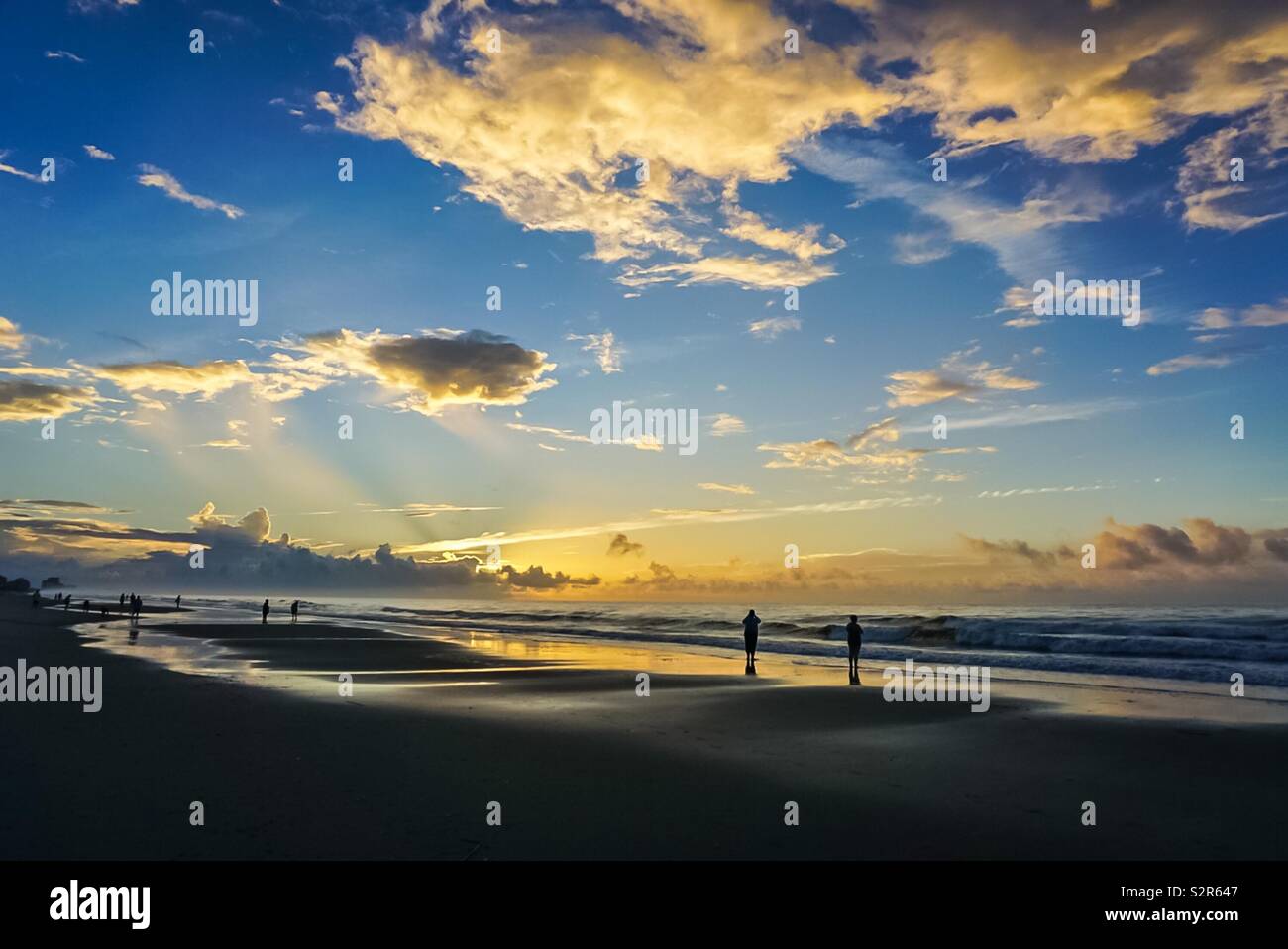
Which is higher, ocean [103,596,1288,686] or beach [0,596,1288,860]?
beach [0,596,1288,860]

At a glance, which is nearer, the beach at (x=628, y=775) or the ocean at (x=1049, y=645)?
the beach at (x=628, y=775)

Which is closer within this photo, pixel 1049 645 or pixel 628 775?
pixel 628 775

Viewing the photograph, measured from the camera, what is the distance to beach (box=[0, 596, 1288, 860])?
344 inches

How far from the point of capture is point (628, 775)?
473 inches

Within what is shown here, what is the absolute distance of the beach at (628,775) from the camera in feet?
28.6

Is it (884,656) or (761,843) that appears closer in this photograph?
(761,843)

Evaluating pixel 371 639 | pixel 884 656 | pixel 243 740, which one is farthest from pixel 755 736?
pixel 371 639

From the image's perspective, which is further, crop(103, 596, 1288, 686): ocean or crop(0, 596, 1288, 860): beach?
crop(103, 596, 1288, 686): ocean

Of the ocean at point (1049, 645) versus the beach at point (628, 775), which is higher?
the beach at point (628, 775)

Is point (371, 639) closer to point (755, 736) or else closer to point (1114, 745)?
point (755, 736)

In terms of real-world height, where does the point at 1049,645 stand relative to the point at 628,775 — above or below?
below
